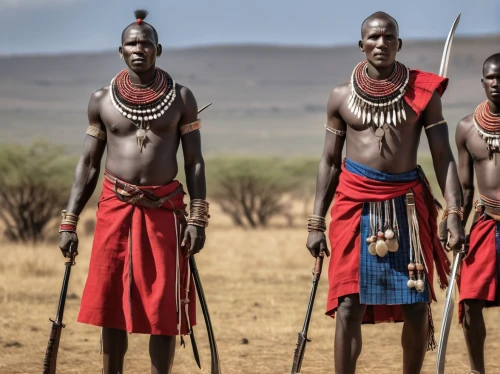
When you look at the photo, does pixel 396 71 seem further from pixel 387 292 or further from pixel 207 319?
pixel 207 319

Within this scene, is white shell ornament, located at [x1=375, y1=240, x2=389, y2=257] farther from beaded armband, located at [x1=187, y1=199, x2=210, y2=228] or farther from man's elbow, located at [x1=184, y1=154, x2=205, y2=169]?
man's elbow, located at [x1=184, y1=154, x2=205, y2=169]

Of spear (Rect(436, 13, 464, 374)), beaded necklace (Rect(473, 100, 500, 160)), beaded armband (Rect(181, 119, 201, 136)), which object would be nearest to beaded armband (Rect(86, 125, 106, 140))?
beaded armband (Rect(181, 119, 201, 136))

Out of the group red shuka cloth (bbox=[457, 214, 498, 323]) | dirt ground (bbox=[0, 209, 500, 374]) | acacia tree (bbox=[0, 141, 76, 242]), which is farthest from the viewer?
acacia tree (bbox=[0, 141, 76, 242])

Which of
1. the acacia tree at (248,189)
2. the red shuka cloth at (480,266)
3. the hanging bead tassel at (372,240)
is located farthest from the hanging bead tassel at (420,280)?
the acacia tree at (248,189)

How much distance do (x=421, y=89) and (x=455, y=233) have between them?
88 cm

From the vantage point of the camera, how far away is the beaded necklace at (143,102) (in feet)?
22.0

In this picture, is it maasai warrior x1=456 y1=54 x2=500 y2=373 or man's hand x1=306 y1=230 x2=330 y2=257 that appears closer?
man's hand x1=306 y1=230 x2=330 y2=257

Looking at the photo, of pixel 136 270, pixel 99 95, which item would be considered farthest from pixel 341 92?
pixel 136 270

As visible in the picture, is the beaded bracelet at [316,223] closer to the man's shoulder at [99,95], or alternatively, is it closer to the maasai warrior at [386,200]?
the maasai warrior at [386,200]

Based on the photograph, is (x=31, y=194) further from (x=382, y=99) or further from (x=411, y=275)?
(x=411, y=275)

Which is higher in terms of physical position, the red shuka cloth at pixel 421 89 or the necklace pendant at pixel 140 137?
the red shuka cloth at pixel 421 89

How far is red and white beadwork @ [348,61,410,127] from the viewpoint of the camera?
259 inches

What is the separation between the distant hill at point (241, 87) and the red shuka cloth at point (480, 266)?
190 ft

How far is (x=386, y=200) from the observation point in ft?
21.7
